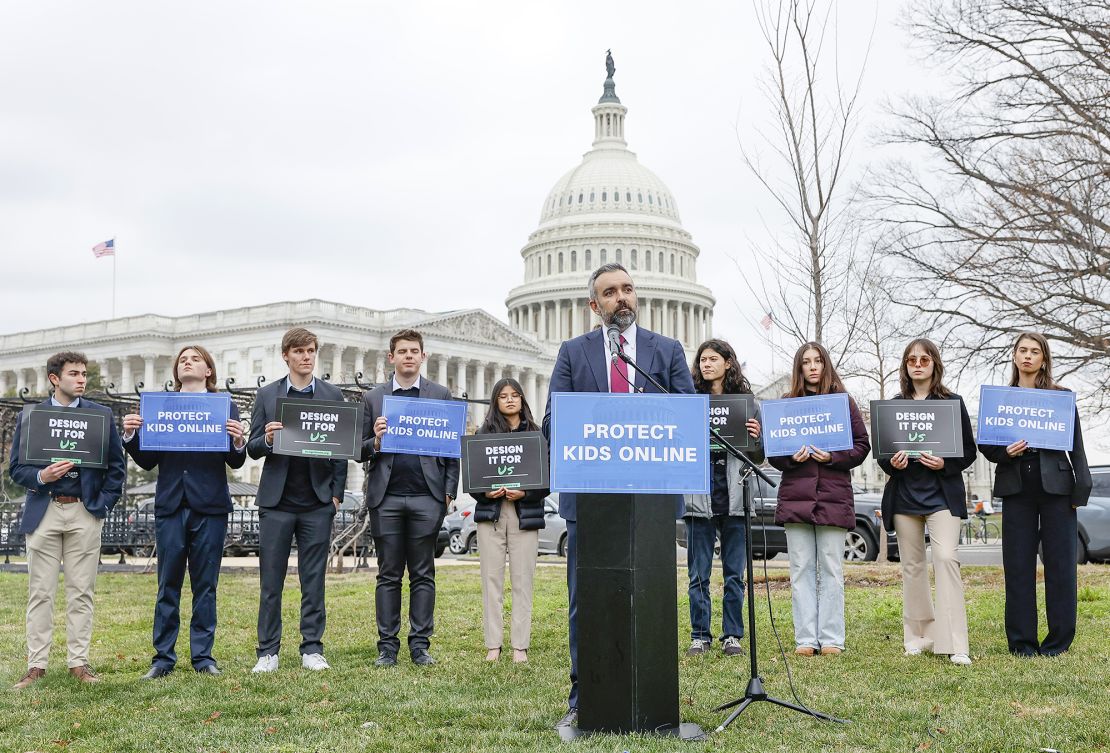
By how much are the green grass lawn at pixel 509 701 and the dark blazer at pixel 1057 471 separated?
3.90 feet

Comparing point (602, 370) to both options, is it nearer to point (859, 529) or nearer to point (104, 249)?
point (859, 529)

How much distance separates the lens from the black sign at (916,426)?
28.3ft

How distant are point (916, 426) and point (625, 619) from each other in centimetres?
371

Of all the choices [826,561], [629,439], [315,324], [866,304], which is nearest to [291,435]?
[629,439]

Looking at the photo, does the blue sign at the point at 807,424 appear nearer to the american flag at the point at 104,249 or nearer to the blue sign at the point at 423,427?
the blue sign at the point at 423,427

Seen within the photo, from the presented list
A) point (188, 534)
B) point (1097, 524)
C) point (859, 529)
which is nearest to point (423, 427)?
point (188, 534)

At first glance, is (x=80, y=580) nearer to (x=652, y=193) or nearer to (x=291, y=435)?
(x=291, y=435)

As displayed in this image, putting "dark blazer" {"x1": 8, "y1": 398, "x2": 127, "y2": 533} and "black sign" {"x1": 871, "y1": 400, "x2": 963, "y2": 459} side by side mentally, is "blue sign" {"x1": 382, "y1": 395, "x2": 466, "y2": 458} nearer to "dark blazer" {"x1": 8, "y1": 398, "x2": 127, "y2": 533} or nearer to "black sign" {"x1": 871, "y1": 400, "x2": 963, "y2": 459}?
"dark blazer" {"x1": 8, "y1": 398, "x2": 127, "y2": 533}

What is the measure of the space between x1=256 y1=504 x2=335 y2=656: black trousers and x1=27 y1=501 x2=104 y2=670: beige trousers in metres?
1.19

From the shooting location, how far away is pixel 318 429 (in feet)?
28.1

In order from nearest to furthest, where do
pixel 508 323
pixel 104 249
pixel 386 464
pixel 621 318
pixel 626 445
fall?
pixel 626 445 < pixel 621 318 < pixel 386 464 < pixel 104 249 < pixel 508 323

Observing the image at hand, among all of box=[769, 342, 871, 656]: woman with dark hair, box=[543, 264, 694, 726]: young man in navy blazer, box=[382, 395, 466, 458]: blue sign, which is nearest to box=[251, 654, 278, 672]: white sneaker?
box=[382, 395, 466, 458]: blue sign

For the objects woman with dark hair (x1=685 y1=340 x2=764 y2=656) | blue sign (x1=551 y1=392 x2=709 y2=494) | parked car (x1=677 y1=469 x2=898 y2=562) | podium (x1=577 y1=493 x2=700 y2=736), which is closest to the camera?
blue sign (x1=551 y1=392 x2=709 y2=494)

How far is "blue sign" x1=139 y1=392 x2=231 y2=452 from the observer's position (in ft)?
27.8
